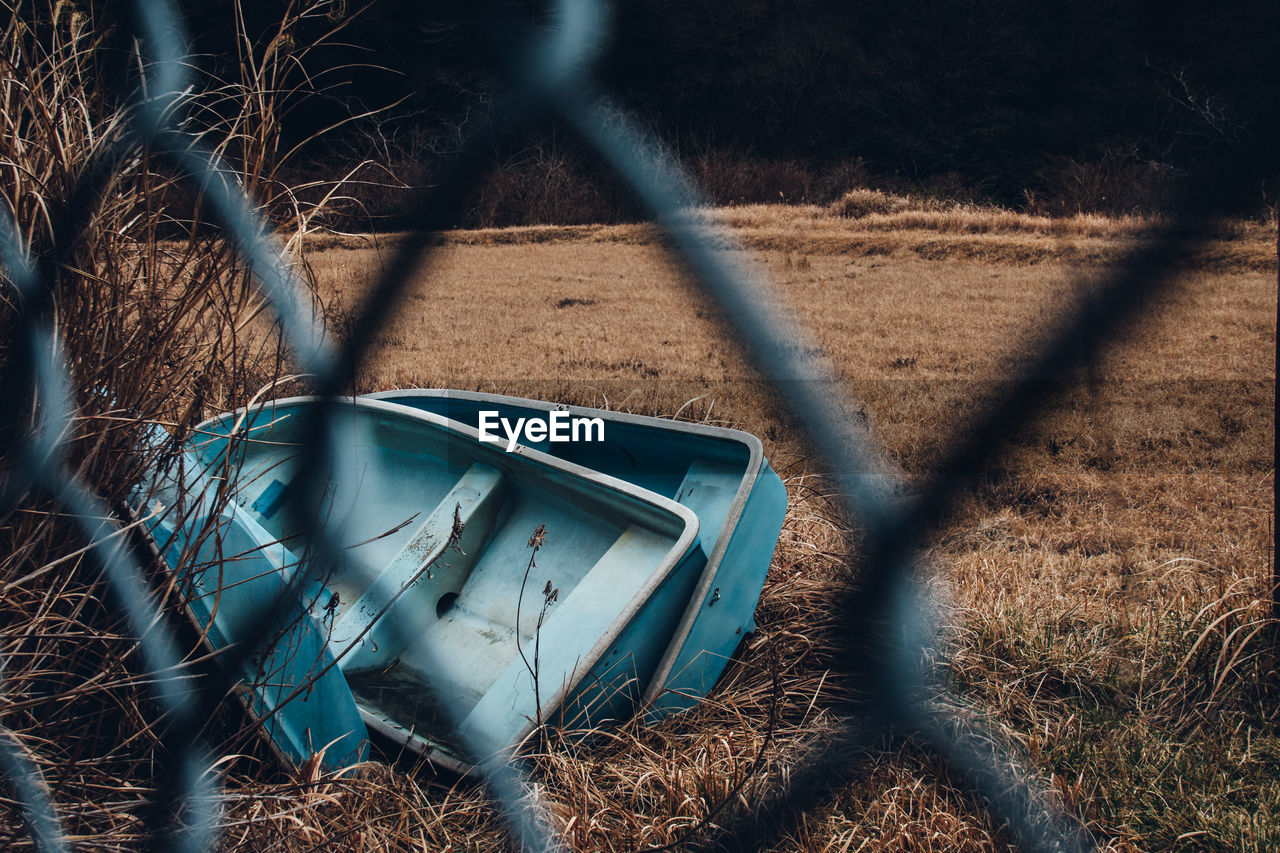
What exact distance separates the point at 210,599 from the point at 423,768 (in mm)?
513

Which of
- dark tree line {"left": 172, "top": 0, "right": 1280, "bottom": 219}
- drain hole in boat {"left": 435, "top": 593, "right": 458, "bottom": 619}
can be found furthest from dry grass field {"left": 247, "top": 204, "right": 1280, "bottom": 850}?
dark tree line {"left": 172, "top": 0, "right": 1280, "bottom": 219}

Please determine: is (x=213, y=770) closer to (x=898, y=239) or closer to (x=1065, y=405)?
(x=1065, y=405)

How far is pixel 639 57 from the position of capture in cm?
892

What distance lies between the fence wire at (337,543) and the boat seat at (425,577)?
50 millimetres

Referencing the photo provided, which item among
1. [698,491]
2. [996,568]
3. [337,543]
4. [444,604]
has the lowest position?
[996,568]

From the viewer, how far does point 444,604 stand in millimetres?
2350

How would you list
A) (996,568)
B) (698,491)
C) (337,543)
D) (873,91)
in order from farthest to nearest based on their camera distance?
(873,91) → (996,568) → (698,491) → (337,543)

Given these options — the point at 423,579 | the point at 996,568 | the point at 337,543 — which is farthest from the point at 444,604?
A: the point at 996,568

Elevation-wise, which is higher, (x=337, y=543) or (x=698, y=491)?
(x=337, y=543)

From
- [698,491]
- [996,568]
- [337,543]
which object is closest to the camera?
[337,543]

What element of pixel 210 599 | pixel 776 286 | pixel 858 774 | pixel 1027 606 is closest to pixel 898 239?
pixel 776 286

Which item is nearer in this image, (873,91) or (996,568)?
(996,568)

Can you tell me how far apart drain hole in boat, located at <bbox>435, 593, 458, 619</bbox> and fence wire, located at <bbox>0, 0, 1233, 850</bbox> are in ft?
0.36

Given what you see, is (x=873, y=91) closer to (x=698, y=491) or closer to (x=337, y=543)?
(x=698, y=491)
